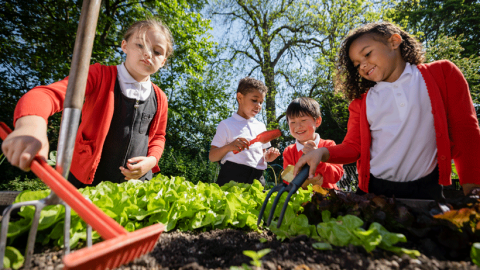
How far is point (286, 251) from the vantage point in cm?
89

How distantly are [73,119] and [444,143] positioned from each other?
1761 mm

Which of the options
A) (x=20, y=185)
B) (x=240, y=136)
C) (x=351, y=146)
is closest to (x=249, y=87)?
(x=240, y=136)

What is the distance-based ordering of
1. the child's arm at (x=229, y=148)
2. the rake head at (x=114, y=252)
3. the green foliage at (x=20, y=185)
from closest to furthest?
the rake head at (x=114, y=252)
the child's arm at (x=229, y=148)
the green foliage at (x=20, y=185)

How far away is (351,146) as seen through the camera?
1.69 m

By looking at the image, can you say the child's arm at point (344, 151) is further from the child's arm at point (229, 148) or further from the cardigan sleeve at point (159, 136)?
the cardigan sleeve at point (159, 136)

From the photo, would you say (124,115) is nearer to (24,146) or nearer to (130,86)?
(130,86)

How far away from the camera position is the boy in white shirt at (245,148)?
2941mm

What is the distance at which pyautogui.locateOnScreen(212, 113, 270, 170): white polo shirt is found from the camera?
295cm

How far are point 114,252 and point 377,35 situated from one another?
186 cm

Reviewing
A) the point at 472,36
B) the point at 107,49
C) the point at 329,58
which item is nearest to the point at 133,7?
the point at 107,49

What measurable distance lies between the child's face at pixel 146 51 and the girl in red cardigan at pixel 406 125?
4.06 ft

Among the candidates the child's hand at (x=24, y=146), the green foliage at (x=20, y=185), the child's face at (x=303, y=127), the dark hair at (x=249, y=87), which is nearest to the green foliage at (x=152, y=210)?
the child's hand at (x=24, y=146)

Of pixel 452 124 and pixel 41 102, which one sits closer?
pixel 41 102

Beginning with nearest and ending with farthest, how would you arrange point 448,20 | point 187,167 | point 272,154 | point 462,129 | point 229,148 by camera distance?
1. point 462,129
2. point 229,148
3. point 272,154
4. point 187,167
5. point 448,20
